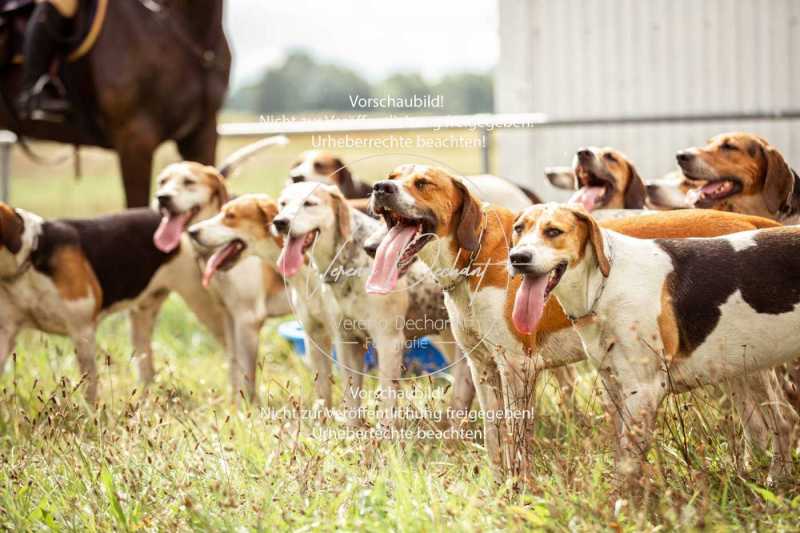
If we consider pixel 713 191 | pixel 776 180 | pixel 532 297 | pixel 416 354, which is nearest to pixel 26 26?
pixel 416 354

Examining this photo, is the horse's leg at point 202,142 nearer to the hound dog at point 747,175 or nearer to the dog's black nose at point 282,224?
the dog's black nose at point 282,224

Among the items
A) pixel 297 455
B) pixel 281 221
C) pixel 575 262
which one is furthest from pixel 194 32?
pixel 575 262

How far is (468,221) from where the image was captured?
3949mm

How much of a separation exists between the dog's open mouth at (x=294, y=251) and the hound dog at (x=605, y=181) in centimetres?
121

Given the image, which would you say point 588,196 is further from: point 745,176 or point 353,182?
point 353,182

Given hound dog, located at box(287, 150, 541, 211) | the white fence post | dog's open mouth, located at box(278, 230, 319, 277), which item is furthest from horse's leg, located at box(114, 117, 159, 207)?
dog's open mouth, located at box(278, 230, 319, 277)

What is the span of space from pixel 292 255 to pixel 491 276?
1.09 metres

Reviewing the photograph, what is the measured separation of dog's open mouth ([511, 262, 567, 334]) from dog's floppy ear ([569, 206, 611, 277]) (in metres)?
0.11

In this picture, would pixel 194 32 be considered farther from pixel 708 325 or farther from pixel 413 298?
pixel 708 325

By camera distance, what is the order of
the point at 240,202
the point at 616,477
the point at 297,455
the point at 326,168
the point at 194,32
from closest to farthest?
the point at 616,477 < the point at 297,455 < the point at 240,202 < the point at 326,168 < the point at 194,32

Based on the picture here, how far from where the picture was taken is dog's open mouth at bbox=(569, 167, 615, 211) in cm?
492

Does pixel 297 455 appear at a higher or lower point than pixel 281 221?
lower

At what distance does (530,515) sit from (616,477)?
1.33 ft

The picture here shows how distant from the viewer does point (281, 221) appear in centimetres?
461
